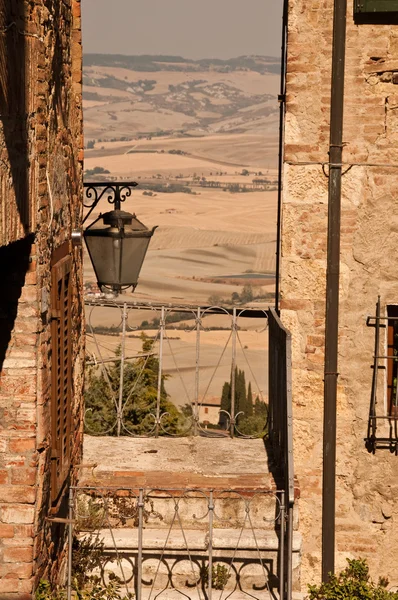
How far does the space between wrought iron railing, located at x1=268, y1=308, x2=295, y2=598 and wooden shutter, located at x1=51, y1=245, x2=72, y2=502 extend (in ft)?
4.79

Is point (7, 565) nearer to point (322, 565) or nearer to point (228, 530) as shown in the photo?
point (228, 530)

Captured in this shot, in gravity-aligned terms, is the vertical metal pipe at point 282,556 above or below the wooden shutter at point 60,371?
below

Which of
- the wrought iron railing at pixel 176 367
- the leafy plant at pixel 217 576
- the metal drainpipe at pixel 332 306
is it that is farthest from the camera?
the wrought iron railing at pixel 176 367

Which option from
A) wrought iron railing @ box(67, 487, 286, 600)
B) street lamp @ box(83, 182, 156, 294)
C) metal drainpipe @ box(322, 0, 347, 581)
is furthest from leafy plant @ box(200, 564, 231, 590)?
street lamp @ box(83, 182, 156, 294)

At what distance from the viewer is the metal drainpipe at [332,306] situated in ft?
24.3

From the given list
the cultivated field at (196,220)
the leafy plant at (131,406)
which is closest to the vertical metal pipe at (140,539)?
the cultivated field at (196,220)

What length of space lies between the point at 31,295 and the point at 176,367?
13.4 feet

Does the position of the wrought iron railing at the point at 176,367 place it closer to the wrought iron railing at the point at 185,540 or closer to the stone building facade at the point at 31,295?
the wrought iron railing at the point at 185,540

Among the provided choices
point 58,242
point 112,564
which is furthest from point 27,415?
point 112,564

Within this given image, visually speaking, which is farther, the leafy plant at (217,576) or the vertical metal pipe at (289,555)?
the leafy plant at (217,576)

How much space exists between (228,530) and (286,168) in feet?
8.83

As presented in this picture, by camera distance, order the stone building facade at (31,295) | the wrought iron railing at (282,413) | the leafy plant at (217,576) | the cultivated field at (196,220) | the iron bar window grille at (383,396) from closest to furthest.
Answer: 1. the stone building facade at (31,295)
2. the wrought iron railing at (282,413)
3. the leafy plant at (217,576)
4. the iron bar window grille at (383,396)
5. the cultivated field at (196,220)

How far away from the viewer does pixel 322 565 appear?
300 inches

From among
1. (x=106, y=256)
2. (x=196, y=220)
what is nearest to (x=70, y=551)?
(x=106, y=256)
